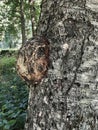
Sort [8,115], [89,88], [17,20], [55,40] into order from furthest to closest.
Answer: [17,20] → [8,115] → [55,40] → [89,88]

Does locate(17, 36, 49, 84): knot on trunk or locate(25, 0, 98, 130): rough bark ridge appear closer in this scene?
locate(25, 0, 98, 130): rough bark ridge

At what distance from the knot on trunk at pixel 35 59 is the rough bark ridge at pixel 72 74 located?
38mm

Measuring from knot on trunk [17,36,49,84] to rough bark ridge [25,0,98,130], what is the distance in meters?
0.04

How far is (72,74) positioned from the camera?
1.71 meters

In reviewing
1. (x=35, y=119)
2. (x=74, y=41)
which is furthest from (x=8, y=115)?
(x=74, y=41)

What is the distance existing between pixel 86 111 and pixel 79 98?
83mm

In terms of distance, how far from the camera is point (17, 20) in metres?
27.6

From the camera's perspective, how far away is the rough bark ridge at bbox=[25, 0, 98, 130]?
169 cm

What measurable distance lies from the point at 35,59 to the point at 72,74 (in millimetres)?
235

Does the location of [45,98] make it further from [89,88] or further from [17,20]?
[17,20]

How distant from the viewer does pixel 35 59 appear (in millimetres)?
1798

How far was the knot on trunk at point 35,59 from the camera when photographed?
1.80m

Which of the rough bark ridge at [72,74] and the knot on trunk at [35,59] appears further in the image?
the knot on trunk at [35,59]

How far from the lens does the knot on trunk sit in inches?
70.7
